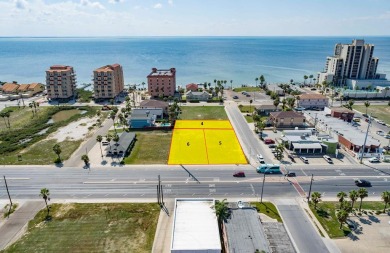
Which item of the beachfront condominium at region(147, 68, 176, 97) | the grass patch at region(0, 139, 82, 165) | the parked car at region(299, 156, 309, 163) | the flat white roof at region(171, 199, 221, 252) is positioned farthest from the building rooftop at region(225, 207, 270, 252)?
the beachfront condominium at region(147, 68, 176, 97)

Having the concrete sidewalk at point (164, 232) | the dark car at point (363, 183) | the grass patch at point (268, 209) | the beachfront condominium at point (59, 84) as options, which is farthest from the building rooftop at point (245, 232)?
the beachfront condominium at point (59, 84)

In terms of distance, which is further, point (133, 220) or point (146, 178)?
point (146, 178)

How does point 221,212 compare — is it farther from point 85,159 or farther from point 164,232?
point 85,159

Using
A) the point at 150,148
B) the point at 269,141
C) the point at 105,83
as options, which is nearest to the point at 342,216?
A: the point at 269,141

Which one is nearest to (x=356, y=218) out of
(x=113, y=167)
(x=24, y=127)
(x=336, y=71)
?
(x=113, y=167)

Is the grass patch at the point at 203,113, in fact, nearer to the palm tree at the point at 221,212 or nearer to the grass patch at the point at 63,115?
the grass patch at the point at 63,115

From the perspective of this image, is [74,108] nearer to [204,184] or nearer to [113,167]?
[113,167]

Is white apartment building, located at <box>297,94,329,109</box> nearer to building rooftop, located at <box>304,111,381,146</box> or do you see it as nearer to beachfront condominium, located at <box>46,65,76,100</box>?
building rooftop, located at <box>304,111,381,146</box>
